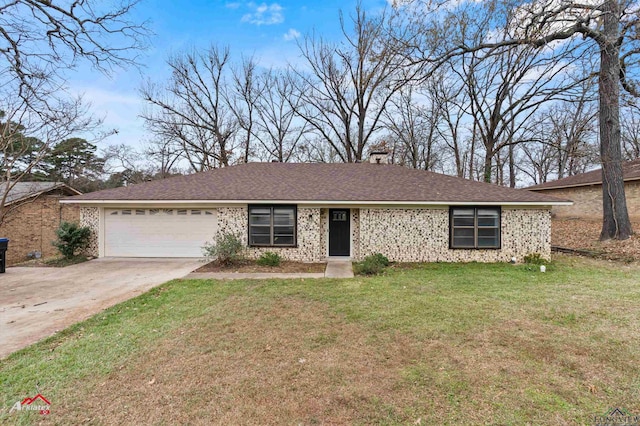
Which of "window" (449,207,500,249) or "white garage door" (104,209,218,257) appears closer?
"window" (449,207,500,249)

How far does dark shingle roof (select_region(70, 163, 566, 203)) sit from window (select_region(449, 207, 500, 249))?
19.6 inches

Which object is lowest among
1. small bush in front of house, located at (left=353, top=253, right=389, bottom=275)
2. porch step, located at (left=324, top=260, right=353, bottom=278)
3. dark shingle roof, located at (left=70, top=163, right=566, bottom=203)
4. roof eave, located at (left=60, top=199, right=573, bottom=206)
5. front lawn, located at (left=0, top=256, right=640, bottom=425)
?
front lawn, located at (left=0, top=256, right=640, bottom=425)

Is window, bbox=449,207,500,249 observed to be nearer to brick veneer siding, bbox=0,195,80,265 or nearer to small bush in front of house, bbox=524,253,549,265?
small bush in front of house, bbox=524,253,549,265

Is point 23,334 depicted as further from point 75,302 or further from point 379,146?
point 379,146

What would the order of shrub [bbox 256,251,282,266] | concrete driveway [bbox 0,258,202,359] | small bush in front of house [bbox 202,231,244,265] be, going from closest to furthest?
concrete driveway [bbox 0,258,202,359] < small bush in front of house [bbox 202,231,244,265] < shrub [bbox 256,251,282,266]

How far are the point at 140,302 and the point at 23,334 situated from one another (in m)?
1.68

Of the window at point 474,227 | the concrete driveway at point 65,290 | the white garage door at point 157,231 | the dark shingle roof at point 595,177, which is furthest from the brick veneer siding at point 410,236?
the dark shingle roof at point 595,177

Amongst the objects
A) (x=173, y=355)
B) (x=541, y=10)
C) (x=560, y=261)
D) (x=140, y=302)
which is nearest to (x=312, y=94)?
(x=541, y=10)

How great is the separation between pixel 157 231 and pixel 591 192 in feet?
78.8

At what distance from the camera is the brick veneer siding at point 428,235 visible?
9.97 m

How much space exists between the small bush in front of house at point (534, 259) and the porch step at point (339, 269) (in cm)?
586

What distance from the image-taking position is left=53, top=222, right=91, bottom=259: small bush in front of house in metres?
10.0

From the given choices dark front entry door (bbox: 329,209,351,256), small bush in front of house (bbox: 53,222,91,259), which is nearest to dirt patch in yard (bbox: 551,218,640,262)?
dark front entry door (bbox: 329,209,351,256)

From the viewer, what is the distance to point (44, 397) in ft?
9.20
